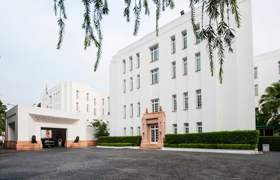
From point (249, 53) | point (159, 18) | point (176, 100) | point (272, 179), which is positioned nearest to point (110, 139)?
point (176, 100)

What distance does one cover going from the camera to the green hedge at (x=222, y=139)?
82.0 ft

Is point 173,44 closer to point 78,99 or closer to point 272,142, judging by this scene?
point 272,142

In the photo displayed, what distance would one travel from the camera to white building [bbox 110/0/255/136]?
27797 mm

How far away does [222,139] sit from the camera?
2680cm

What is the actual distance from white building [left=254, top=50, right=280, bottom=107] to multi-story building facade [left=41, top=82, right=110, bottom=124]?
27.3m

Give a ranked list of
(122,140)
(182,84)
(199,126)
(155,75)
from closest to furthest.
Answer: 1. (199,126)
2. (182,84)
3. (155,75)
4. (122,140)

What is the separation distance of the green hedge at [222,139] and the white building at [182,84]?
1.28 meters

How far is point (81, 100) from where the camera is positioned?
6744 cm

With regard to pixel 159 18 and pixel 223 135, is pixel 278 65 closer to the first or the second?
pixel 223 135

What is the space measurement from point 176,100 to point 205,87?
4.43 metres

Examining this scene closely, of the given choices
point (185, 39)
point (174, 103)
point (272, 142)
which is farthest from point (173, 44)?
point (272, 142)

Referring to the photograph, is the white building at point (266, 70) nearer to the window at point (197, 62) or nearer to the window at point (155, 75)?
the window at point (197, 62)

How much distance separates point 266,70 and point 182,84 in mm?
14156

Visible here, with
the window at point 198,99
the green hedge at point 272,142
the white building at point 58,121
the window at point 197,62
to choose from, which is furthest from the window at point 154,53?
the white building at point 58,121
